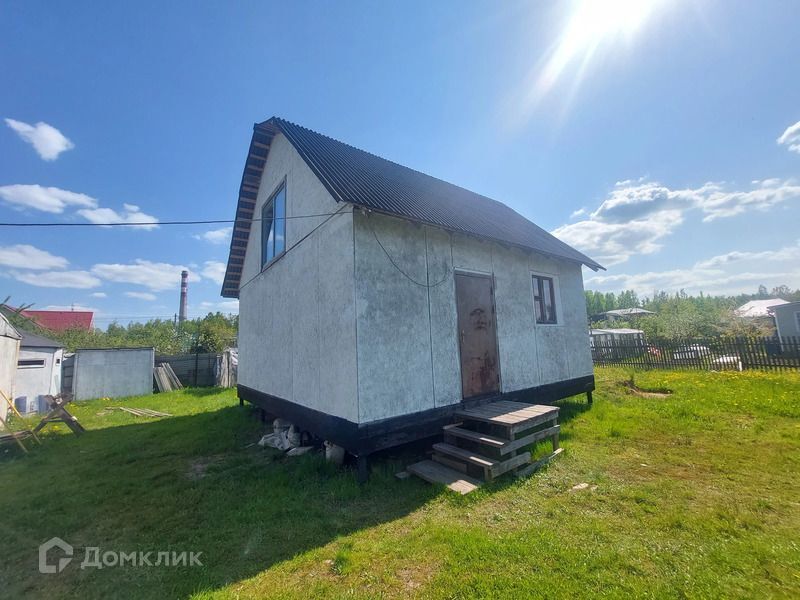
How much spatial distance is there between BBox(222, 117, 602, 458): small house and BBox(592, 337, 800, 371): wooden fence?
29.4 feet

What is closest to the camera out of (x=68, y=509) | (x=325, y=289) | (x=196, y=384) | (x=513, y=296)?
(x=68, y=509)

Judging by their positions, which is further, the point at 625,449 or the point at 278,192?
the point at 278,192

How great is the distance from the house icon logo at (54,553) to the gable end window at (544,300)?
8.66m

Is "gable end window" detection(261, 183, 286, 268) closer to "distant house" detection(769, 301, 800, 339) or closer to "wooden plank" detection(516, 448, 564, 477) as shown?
"wooden plank" detection(516, 448, 564, 477)

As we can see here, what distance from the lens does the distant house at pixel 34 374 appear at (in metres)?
12.8

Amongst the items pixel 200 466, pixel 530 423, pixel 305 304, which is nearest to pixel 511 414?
pixel 530 423

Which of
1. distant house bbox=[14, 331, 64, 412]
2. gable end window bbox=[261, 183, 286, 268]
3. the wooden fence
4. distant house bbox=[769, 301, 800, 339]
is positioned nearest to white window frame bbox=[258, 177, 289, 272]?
gable end window bbox=[261, 183, 286, 268]

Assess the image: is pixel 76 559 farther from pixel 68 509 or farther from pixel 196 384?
pixel 196 384

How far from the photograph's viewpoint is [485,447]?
16.5ft

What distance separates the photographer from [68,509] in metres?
4.53

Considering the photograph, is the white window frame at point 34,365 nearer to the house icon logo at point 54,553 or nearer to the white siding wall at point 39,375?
the white siding wall at point 39,375

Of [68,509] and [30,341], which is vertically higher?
[30,341]

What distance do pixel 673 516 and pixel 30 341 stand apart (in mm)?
20900

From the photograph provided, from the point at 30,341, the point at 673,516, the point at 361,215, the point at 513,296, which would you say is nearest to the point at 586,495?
the point at 673,516
